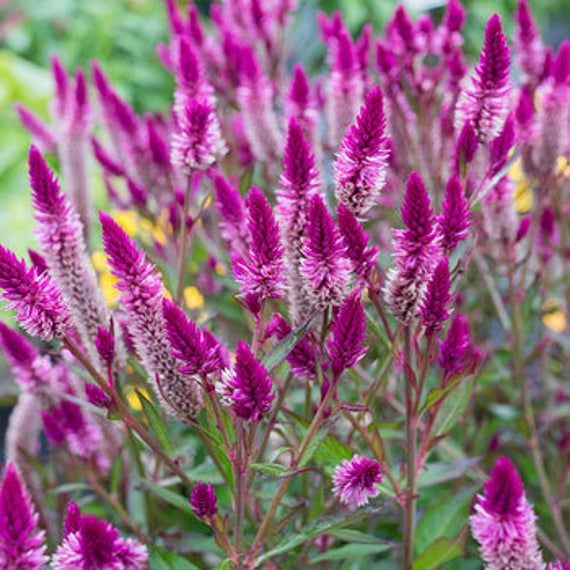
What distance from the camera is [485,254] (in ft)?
4.80

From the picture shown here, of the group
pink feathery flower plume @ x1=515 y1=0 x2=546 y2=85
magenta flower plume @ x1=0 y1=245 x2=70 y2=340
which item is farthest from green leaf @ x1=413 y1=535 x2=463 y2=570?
pink feathery flower plume @ x1=515 y1=0 x2=546 y2=85

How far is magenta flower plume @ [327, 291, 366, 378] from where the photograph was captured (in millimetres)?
768

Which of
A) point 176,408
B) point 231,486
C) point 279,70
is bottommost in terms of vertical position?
point 231,486

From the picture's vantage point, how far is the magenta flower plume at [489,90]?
904mm

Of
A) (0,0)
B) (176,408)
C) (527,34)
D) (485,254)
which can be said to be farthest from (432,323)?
(0,0)

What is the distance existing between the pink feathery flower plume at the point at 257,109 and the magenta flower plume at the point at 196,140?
1.19ft

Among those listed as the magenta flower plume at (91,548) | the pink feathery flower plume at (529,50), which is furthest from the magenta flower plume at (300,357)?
the pink feathery flower plume at (529,50)

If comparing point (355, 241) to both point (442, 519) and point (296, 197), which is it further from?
point (442, 519)

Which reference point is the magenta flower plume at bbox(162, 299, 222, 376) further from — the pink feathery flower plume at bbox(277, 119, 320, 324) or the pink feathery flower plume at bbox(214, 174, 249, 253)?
the pink feathery flower plume at bbox(214, 174, 249, 253)

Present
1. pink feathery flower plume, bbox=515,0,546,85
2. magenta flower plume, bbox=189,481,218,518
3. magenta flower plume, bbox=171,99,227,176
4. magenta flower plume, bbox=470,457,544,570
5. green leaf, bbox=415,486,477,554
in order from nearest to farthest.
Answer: magenta flower plume, bbox=470,457,544,570 < magenta flower plume, bbox=189,481,218,518 < magenta flower plume, bbox=171,99,227,176 < green leaf, bbox=415,486,477,554 < pink feathery flower plume, bbox=515,0,546,85

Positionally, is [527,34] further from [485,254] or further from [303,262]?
[303,262]

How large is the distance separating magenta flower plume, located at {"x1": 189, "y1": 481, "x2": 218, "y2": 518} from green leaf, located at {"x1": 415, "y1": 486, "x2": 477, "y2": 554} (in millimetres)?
405

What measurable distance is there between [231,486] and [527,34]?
94cm

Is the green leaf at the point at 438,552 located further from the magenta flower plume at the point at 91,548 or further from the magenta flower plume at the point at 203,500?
the magenta flower plume at the point at 91,548
